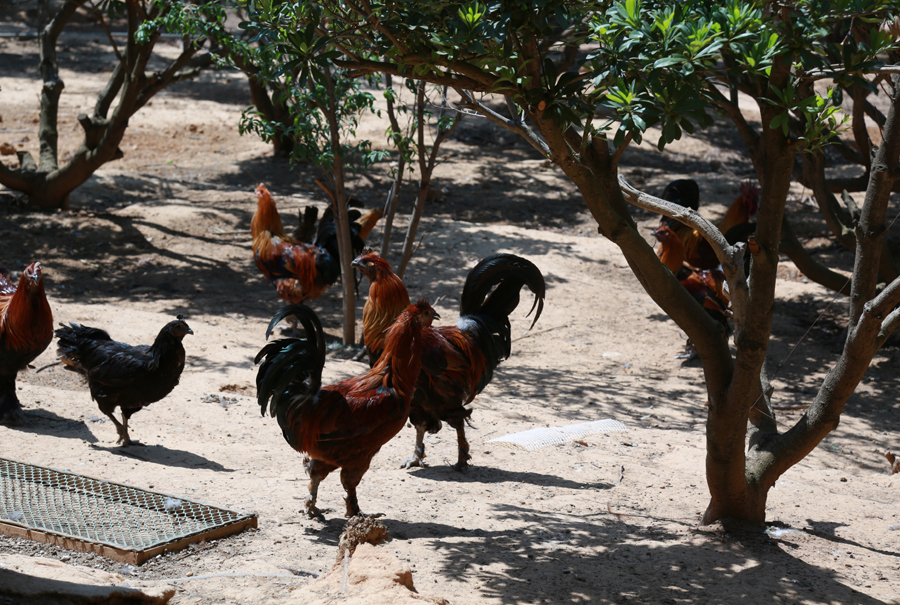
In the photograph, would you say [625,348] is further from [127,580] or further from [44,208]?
[44,208]

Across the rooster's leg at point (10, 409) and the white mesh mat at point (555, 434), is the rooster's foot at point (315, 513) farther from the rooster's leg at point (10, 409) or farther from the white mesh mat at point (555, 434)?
the rooster's leg at point (10, 409)

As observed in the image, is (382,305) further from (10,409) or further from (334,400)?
(10,409)

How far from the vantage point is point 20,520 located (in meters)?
4.08

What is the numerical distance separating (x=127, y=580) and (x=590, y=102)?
304 cm

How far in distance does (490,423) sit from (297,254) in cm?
367

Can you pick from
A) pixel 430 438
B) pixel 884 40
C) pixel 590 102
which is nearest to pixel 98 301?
pixel 430 438

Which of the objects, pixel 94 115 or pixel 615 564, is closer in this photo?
pixel 615 564

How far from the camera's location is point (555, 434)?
662cm

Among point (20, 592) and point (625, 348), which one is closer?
point (20, 592)

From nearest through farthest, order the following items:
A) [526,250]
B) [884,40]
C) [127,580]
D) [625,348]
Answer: [884,40]
[127,580]
[625,348]
[526,250]

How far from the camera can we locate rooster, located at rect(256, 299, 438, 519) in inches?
177

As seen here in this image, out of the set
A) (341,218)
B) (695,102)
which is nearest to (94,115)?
(341,218)

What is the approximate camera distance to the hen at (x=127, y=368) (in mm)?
5664

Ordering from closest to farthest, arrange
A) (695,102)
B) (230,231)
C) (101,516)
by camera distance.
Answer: (695,102) → (101,516) → (230,231)
